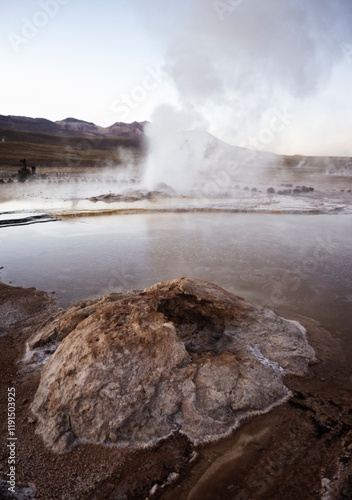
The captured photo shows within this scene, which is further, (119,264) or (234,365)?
(119,264)

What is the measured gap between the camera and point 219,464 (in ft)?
6.57

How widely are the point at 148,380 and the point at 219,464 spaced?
69 cm

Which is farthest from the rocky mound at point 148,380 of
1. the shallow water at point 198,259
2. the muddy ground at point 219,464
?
the shallow water at point 198,259

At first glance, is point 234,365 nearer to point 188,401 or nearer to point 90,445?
point 188,401

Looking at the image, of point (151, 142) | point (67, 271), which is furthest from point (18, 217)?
point (151, 142)

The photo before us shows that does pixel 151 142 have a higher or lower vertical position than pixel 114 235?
higher

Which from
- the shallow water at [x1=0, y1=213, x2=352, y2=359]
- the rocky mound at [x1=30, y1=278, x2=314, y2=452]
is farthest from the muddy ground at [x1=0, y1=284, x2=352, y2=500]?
the shallow water at [x1=0, y1=213, x2=352, y2=359]

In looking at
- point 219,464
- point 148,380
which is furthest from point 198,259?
point 219,464

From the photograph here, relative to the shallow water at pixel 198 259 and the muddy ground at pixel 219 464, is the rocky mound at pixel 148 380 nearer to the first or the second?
the muddy ground at pixel 219 464

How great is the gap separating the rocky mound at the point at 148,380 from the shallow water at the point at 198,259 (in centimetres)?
140

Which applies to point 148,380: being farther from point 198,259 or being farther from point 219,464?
point 198,259

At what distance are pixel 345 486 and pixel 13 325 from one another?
3498mm

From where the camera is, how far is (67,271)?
568 centimetres

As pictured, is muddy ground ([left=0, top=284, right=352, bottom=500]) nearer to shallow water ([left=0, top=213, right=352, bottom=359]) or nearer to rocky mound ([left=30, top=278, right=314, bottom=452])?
rocky mound ([left=30, top=278, right=314, bottom=452])
